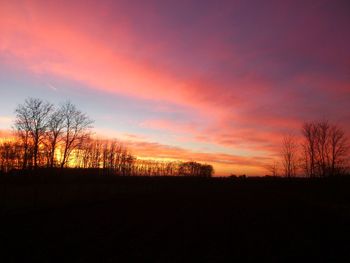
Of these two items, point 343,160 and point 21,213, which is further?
point 343,160

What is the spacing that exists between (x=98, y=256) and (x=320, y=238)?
454 inches

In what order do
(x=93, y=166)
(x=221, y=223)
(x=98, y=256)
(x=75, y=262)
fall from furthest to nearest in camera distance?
(x=93, y=166) → (x=221, y=223) → (x=98, y=256) → (x=75, y=262)

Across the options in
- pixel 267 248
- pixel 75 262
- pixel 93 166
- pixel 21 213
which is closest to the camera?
pixel 75 262

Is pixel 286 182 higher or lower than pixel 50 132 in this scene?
lower

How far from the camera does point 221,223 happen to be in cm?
2136

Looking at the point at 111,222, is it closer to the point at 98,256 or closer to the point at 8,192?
the point at 98,256

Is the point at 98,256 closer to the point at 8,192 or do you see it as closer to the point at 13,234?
the point at 13,234

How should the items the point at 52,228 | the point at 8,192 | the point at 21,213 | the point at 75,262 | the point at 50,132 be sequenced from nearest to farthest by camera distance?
the point at 75,262, the point at 52,228, the point at 21,213, the point at 8,192, the point at 50,132

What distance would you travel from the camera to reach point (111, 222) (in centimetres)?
2142

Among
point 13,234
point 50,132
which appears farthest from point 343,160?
point 13,234

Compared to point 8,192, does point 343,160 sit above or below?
above

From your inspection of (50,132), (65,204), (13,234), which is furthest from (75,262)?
(50,132)

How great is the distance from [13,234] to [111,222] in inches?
242

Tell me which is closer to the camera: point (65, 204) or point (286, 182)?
point (65, 204)
